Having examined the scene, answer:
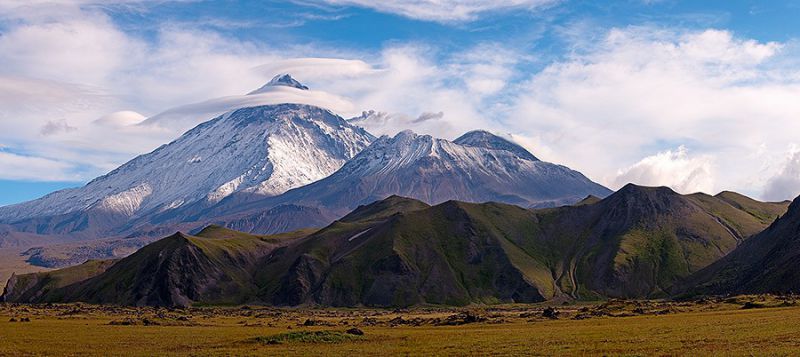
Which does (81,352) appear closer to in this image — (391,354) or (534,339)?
(391,354)

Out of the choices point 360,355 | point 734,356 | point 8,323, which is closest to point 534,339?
point 360,355

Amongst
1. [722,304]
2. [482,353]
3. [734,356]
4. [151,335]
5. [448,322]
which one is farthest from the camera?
[722,304]

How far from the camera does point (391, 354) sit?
2940 inches

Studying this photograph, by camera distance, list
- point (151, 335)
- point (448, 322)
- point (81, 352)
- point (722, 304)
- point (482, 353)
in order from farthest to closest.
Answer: point (722, 304) → point (448, 322) → point (151, 335) → point (81, 352) → point (482, 353)

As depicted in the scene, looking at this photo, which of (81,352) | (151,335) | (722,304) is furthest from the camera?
(722,304)

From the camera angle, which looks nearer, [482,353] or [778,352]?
[778,352]

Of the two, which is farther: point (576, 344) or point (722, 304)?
point (722, 304)

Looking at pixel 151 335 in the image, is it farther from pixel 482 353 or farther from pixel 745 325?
pixel 745 325

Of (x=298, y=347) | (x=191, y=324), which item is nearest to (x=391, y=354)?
(x=298, y=347)

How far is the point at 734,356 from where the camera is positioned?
59.8m

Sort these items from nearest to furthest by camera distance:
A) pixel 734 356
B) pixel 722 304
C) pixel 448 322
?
1. pixel 734 356
2. pixel 448 322
3. pixel 722 304

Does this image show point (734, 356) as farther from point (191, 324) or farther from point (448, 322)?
point (191, 324)

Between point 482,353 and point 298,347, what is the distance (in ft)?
73.2

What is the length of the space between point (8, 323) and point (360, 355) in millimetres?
86929
